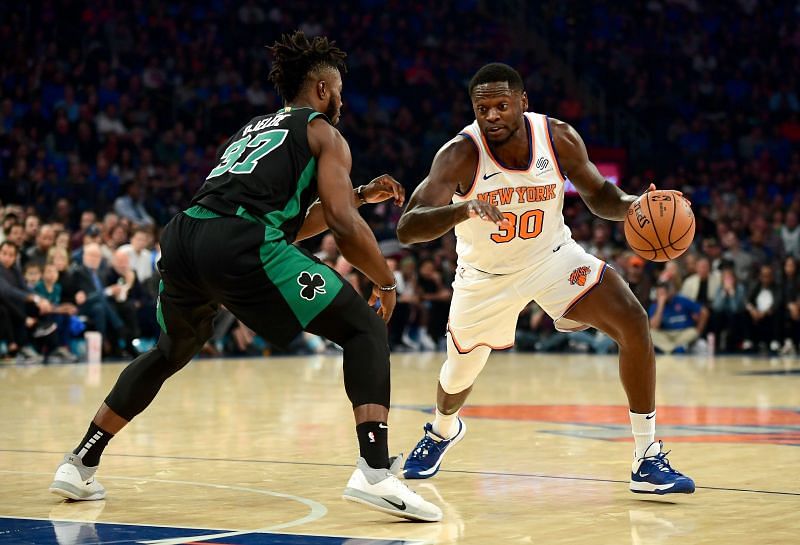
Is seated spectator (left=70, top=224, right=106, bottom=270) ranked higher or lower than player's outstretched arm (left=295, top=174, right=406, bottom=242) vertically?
lower

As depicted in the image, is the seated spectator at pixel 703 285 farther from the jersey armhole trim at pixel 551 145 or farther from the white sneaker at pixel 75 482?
the white sneaker at pixel 75 482

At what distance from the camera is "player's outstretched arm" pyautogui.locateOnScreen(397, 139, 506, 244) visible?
17.5 ft

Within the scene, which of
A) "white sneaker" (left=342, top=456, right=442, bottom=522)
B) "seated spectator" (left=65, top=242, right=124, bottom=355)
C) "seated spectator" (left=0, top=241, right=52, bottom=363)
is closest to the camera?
"white sneaker" (left=342, top=456, right=442, bottom=522)

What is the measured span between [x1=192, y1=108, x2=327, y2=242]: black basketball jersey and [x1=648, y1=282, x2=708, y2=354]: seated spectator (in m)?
Answer: 13.1

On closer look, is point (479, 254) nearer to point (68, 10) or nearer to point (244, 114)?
point (244, 114)

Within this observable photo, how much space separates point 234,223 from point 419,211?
1.03 m

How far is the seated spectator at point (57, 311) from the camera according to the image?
1441 centimetres

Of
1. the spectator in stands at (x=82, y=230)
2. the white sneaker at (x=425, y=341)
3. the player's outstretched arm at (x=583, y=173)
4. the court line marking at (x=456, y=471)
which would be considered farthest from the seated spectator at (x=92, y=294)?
the player's outstretched arm at (x=583, y=173)

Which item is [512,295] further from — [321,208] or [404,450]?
[404,450]

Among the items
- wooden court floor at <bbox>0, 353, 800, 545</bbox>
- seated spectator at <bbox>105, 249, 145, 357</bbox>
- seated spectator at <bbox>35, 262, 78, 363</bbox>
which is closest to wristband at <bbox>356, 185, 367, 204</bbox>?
wooden court floor at <bbox>0, 353, 800, 545</bbox>

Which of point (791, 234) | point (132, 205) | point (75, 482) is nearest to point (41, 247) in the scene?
point (132, 205)

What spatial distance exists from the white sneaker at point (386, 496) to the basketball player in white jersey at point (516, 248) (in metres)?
1.26

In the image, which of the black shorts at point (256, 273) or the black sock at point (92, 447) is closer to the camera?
the black shorts at point (256, 273)

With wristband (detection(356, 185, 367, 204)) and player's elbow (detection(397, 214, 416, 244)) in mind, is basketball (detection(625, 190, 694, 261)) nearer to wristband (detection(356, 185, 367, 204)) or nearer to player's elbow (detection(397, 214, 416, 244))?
player's elbow (detection(397, 214, 416, 244))
